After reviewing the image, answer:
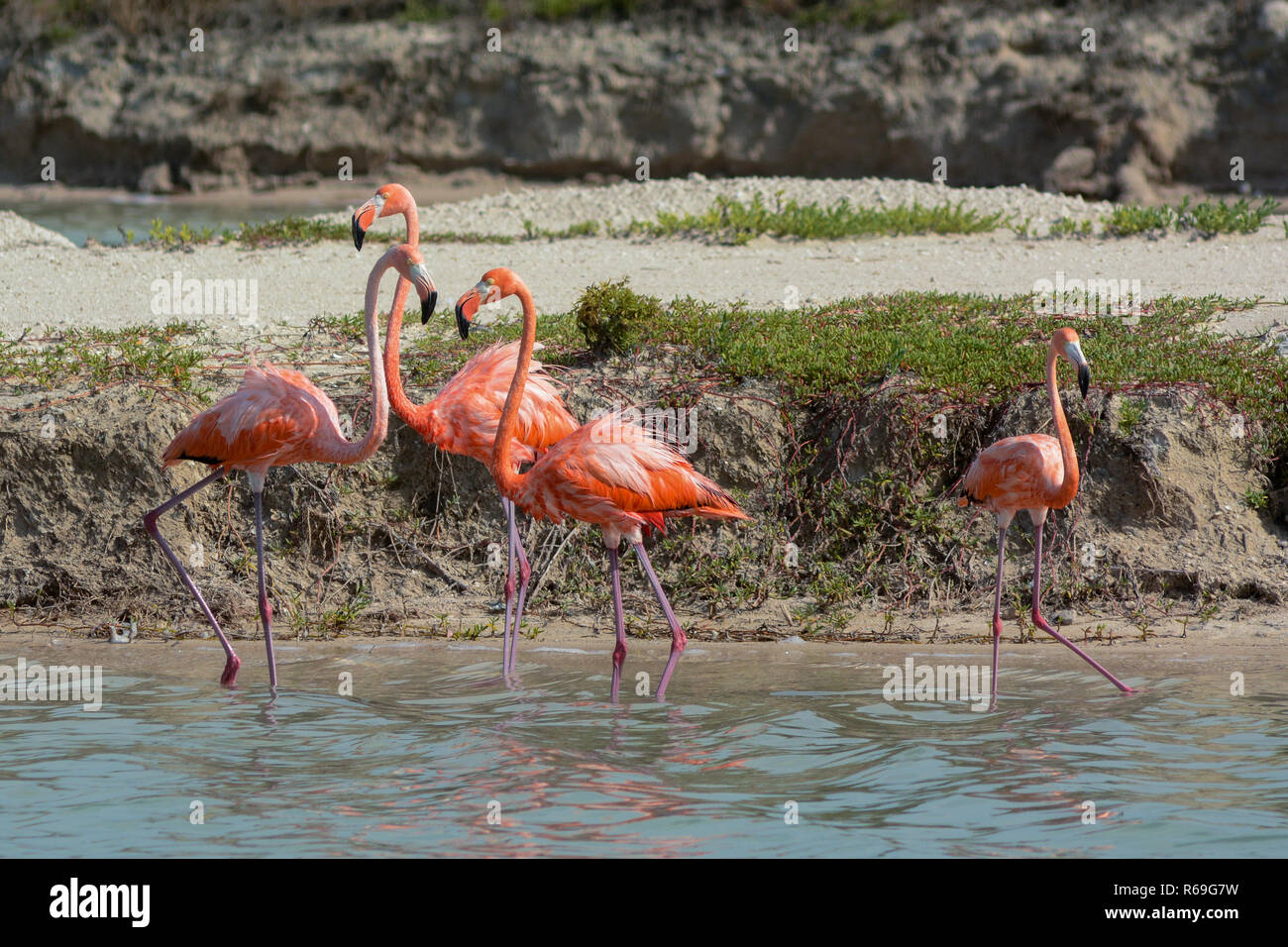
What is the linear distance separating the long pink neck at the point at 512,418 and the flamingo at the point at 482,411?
326 millimetres

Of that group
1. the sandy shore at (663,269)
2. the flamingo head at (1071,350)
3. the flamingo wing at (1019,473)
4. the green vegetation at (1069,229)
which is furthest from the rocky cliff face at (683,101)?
the flamingo wing at (1019,473)

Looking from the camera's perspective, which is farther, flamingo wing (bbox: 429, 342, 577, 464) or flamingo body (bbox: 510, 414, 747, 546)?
flamingo wing (bbox: 429, 342, 577, 464)

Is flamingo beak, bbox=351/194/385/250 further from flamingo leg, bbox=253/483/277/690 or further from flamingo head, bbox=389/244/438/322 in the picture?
flamingo leg, bbox=253/483/277/690

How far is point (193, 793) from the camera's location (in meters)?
5.45

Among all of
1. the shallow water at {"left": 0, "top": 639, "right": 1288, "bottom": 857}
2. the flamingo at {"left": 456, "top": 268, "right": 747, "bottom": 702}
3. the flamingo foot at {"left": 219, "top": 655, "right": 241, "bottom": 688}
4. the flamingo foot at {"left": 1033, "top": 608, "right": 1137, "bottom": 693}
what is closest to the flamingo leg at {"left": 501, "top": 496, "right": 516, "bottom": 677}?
the shallow water at {"left": 0, "top": 639, "right": 1288, "bottom": 857}

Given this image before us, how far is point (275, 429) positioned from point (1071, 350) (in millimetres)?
3461

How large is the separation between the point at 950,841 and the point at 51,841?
119 inches

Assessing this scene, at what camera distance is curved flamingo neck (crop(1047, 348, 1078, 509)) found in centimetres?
643

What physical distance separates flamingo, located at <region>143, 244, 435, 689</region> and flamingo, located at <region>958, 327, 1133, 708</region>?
2.59m

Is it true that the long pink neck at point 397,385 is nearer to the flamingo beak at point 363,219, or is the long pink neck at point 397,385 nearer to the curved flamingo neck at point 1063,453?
the flamingo beak at point 363,219

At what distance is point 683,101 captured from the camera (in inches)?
808

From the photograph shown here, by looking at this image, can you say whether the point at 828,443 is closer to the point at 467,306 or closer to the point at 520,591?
the point at 520,591

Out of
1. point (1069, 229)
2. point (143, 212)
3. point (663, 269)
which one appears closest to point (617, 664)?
point (663, 269)

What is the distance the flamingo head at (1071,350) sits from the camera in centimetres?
620
